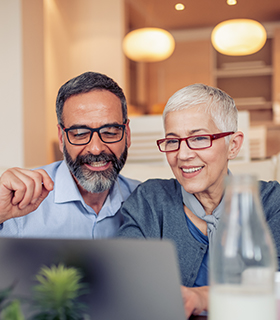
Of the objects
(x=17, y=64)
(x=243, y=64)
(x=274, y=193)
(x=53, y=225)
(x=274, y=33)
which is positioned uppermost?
(x=274, y=33)

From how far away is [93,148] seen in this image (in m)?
1.18

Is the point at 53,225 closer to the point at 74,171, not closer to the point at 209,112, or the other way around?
the point at 74,171

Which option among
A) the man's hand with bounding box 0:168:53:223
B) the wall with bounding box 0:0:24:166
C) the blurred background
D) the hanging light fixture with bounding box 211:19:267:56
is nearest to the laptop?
the man's hand with bounding box 0:168:53:223

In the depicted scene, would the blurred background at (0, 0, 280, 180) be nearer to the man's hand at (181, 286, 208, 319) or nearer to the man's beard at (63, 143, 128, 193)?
the man's beard at (63, 143, 128, 193)

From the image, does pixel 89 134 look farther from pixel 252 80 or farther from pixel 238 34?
pixel 252 80

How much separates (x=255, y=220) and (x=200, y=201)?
679 mm

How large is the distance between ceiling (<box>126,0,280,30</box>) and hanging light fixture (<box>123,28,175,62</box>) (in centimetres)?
146

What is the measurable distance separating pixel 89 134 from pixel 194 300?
2.25ft

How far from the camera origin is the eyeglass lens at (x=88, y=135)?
1.20m

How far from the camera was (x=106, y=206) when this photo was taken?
1.26 metres

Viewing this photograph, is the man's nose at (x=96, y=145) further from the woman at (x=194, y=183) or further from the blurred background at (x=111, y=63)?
the blurred background at (x=111, y=63)

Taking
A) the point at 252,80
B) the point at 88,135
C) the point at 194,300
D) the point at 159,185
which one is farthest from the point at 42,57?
the point at 252,80

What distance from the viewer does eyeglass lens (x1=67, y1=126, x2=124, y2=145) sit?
3.93ft

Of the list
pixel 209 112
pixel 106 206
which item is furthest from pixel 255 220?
pixel 106 206
